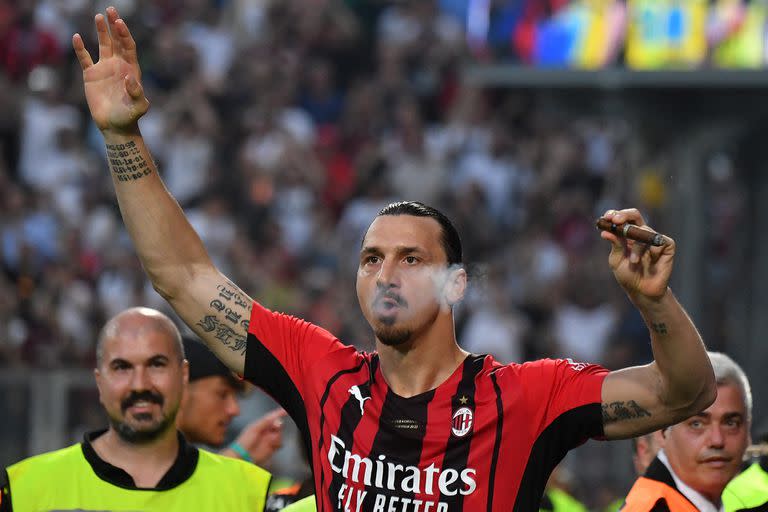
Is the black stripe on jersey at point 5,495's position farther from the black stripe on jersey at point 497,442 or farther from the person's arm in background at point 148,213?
the black stripe on jersey at point 497,442

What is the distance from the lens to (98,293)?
1251 centimetres

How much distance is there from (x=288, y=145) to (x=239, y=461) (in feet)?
28.8

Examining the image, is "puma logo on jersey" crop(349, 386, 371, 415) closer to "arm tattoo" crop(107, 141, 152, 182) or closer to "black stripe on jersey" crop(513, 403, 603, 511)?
"black stripe on jersey" crop(513, 403, 603, 511)

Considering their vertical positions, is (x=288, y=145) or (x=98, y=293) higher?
(x=288, y=145)

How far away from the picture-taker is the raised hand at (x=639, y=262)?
3.94 m

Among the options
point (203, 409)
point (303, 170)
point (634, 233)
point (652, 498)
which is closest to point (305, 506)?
point (652, 498)

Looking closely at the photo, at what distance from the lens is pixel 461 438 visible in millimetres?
4297

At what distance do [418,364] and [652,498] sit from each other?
1.26 metres

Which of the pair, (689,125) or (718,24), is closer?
(718,24)

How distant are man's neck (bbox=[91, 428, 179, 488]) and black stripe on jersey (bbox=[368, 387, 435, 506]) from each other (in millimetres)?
1245

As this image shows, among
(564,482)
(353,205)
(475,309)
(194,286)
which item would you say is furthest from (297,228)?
(194,286)

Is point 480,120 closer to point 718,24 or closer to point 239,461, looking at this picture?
point 718,24

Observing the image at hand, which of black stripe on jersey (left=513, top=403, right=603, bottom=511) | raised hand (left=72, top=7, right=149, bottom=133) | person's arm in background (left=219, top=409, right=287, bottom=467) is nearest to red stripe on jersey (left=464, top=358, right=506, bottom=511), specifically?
black stripe on jersey (left=513, top=403, right=603, bottom=511)

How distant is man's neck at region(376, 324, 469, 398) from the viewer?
4441 mm
